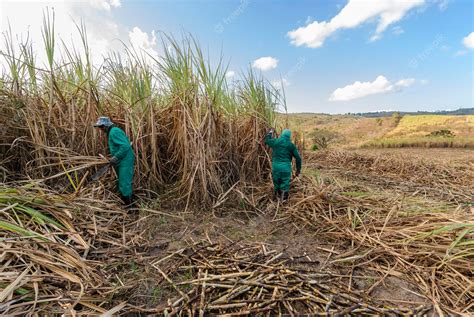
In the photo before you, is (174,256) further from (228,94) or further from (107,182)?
(228,94)

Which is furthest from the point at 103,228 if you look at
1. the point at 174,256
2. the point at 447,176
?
the point at 447,176

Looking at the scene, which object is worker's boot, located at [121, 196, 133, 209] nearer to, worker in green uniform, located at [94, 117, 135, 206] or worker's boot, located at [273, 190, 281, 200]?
worker in green uniform, located at [94, 117, 135, 206]

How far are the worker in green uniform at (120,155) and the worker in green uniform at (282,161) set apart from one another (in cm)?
200

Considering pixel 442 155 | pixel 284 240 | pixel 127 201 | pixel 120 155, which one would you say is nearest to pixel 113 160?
pixel 120 155

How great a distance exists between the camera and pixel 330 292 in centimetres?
145

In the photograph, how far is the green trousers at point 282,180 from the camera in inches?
126

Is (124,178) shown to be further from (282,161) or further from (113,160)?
(282,161)

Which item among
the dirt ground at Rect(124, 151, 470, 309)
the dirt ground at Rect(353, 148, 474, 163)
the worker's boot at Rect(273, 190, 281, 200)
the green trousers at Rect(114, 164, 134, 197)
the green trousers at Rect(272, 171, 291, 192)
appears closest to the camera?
the dirt ground at Rect(124, 151, 470, 309)

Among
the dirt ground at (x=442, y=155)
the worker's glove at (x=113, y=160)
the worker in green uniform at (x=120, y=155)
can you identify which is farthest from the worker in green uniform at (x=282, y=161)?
the dirt ground at (x=442, y=155)

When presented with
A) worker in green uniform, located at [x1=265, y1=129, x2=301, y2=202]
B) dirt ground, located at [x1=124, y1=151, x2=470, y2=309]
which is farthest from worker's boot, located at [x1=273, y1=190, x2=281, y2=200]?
dirt ground, located at [x1=124, y1=151, x2=470, y2=309]

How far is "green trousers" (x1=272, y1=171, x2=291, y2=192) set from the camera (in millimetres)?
3206

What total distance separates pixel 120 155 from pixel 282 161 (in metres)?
2.26

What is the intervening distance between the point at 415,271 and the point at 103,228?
2.88 metres

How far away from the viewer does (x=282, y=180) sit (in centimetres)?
326
